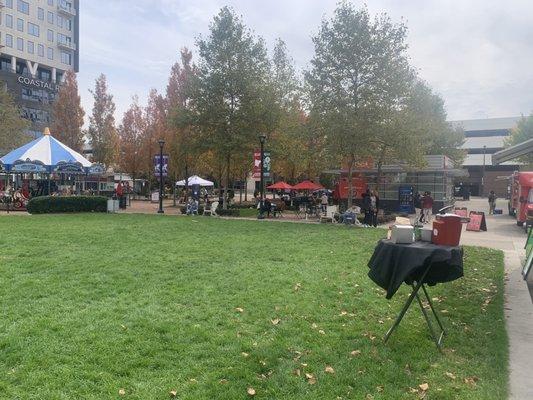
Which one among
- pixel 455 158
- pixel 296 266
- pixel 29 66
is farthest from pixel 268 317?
pixel 29 66

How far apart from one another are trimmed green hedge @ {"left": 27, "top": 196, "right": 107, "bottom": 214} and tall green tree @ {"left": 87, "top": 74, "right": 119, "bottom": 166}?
20639mm

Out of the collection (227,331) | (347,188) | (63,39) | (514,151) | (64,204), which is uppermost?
(63,39)

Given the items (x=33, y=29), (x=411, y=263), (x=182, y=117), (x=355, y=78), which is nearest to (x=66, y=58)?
(x=33, y=29)

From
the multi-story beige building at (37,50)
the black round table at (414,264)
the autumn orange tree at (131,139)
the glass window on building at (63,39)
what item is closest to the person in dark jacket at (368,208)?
the black round table at (414,264)

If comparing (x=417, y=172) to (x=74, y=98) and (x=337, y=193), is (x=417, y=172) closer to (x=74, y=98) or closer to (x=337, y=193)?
(x=337, y=193)

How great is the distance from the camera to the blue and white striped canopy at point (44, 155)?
21.6 meters

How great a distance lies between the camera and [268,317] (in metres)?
5.86

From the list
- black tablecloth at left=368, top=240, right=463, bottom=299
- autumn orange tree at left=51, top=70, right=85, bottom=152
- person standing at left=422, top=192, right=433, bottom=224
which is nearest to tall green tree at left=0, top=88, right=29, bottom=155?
autumn orange tree at left=51, top=70, right=85, bottom=152

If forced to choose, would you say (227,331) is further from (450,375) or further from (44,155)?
(44,155)

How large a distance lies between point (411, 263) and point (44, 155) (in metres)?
21.4

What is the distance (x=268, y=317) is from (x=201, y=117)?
21418mm

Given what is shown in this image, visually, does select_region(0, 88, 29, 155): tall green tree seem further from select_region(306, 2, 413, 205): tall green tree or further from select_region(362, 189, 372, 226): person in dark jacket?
select_region(362, 189, 372, 226): person in dark jacket

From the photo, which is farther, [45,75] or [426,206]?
[45,75]

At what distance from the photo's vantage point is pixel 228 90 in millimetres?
25984
